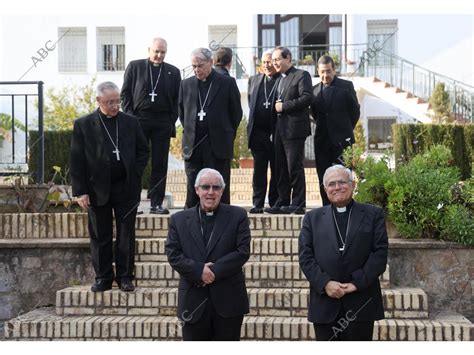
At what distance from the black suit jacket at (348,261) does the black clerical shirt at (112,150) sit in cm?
220

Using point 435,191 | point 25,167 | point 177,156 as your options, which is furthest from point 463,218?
point 177,156

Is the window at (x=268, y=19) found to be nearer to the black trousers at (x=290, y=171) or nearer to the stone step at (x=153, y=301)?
the black trousers at (x=290, y=171)

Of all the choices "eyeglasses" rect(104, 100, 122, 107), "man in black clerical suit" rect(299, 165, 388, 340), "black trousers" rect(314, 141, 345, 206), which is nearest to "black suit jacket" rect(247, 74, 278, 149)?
"black trousers" rect(314, 141, 345, 206)

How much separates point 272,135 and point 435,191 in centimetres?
185

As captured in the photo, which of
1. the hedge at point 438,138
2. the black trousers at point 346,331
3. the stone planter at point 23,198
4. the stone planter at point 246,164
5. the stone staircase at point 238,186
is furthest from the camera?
the stone planter at point 246,164

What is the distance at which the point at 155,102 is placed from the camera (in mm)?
8453

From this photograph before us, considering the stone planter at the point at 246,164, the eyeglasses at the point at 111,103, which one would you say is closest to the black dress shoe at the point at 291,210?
the eyeglasses at the point at 111,103

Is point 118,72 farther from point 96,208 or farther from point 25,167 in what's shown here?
point 96,208

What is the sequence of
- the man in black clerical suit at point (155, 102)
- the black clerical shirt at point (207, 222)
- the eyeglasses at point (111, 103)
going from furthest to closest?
1. the man in black clerical suit at point (155, 102)
2. the eyeglasses at point (111, 103)
3. the black clerical shirt at point (207, 222)

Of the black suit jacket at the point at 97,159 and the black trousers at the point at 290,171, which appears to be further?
the black trousers at the point at 290,171

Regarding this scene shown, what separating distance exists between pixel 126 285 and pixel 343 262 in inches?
96.7

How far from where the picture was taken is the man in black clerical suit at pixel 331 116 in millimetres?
8781

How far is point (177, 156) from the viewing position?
19062mm

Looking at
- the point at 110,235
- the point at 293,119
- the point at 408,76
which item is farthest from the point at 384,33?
the point at 110,235
